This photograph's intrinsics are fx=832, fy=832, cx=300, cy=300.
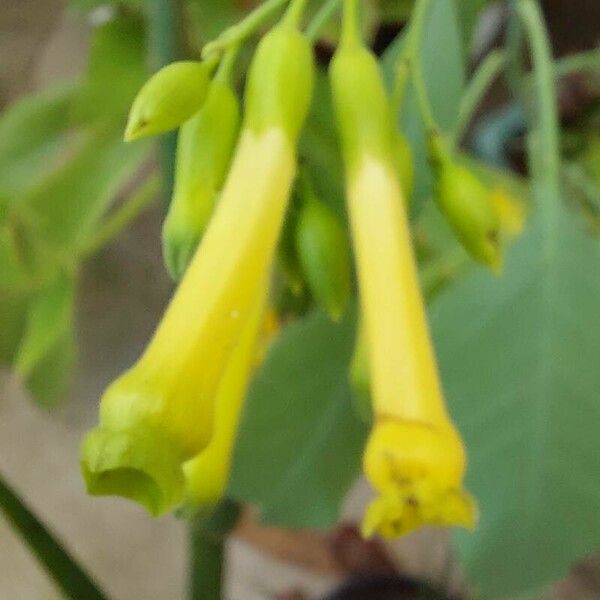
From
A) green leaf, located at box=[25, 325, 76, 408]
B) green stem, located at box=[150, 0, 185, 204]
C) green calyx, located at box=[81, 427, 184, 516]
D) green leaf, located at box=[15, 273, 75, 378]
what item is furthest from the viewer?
green leaf, located at box=[25, 325, 76, 408]

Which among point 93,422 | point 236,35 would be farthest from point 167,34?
point 93,422

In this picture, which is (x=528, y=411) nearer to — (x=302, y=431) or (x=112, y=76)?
(x=302, y=431)

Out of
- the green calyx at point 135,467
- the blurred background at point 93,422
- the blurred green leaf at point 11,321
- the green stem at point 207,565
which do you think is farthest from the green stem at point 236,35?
the blurred background at point 93,422

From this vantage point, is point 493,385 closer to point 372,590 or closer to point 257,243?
point 257,243

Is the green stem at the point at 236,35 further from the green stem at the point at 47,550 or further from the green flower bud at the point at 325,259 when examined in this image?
the green stem at the point at 47,550

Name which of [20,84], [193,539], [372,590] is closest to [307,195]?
[193,539]

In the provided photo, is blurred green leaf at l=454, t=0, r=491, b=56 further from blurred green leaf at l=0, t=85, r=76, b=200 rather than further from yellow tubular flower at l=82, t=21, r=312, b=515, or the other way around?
blurred green leaf at l=0, t=85, r=76, b=200

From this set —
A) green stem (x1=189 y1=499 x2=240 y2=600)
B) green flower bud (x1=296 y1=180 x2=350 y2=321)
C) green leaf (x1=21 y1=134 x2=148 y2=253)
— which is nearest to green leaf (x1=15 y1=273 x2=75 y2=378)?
green leaf (x1=21 y1=134 x2=148 y2=253)

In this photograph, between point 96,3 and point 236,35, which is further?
point 96,3
